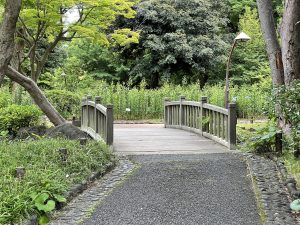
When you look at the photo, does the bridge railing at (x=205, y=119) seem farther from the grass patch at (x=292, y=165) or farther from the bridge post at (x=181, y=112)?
the grass patch at (x=292, y=165)

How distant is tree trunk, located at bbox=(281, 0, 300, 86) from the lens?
7664mm

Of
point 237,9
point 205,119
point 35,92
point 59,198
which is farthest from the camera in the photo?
point 237,9

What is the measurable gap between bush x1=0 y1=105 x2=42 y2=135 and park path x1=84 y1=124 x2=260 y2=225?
4486mm

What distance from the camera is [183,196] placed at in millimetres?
5027

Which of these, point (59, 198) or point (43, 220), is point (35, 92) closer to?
point (59, 198)

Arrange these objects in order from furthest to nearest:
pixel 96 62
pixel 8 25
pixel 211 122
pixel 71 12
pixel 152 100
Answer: pixel 96 62
pixel 152 100
pixel 71 12
pixel 211 122
pixel 8 25

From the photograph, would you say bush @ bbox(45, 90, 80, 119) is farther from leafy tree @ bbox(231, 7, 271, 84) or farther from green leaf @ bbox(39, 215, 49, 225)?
green leaf @ bbox(39, 215, 49, 225)

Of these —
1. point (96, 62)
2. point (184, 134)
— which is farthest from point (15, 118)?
point (96, 62)

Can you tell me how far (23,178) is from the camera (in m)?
4.72

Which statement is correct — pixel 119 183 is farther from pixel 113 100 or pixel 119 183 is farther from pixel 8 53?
pixel 113 100

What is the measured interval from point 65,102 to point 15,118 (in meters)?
5.90

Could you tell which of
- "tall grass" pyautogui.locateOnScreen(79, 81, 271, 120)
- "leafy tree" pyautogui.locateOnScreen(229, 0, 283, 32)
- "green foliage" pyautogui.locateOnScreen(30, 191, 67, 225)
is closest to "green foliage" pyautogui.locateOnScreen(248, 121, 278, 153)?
"green foliage" pyautogui.locateOnScreen(30, 191, 67, 225)

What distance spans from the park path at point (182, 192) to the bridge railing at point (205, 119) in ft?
1.48

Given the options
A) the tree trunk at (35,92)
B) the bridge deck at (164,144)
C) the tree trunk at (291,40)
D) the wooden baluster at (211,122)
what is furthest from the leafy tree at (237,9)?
the tree trunk at (291,40)
